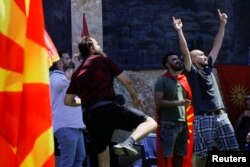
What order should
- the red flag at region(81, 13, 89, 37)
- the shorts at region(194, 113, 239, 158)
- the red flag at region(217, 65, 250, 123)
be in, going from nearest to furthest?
the shorts at region(194, 113, 239, 158) → the red flag at region(81, 13, 89, 37) → the red flag at region(217, 65, 250, 123)

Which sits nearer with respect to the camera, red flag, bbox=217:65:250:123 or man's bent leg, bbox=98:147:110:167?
man's bent leg, bbox=98:147:110:167

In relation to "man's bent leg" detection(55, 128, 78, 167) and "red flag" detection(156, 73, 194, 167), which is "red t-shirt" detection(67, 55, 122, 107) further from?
"red flag" detection(156, 73, 194, 167)

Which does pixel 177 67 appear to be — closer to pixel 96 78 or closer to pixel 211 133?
pixel 211 133

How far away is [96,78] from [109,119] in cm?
35

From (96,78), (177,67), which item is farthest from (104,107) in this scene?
(177,67)

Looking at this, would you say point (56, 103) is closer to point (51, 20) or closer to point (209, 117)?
point (209, 117)

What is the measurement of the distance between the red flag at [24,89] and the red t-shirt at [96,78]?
3990mm

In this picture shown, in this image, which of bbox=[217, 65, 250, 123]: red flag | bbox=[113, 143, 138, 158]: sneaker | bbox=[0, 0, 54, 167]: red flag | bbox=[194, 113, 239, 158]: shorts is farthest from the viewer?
bbox=[217, 65, 250, 123]: red flag

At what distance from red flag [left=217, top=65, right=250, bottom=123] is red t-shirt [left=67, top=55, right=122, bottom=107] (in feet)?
15.4

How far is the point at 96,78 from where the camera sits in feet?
19.9

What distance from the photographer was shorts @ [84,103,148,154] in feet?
19.8

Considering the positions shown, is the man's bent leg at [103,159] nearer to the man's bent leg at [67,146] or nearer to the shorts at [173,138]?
the man's bent leg at [67,146]

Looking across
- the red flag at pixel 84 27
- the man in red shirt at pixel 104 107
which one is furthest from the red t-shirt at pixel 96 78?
the red flag at pixel 84 27

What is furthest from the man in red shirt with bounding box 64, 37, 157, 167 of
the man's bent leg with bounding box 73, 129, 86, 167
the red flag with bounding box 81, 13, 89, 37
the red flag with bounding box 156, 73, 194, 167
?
the red flag with bounding box 81, 13, 89, 37
